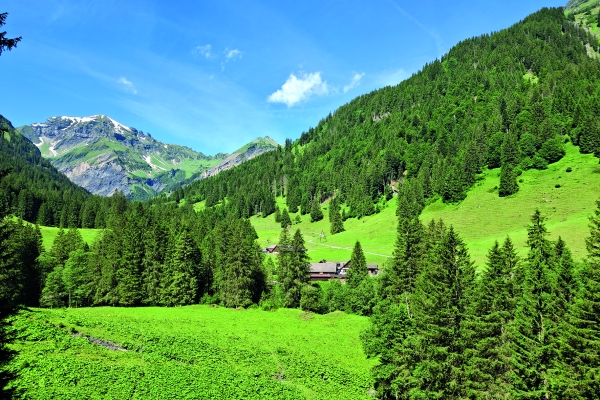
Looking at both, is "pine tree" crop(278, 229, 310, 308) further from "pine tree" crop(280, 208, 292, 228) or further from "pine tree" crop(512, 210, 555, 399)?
"pine tree" crop(280, 208, 292, 228)

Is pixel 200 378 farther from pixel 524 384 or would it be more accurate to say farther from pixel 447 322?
pixel 524 384

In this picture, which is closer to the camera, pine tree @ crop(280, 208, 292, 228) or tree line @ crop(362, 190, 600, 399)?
tree line @ crop(362, 190, 600, 399)

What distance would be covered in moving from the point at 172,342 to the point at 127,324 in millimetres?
8932

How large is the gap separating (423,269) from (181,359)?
33.3 m

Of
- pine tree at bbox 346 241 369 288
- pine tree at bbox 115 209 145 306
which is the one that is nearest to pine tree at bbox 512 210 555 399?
pine tree at bbox 346 241 369 288

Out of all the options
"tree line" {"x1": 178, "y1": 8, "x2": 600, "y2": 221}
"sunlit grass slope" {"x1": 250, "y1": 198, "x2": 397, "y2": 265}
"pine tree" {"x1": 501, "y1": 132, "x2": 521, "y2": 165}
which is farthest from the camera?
"pine tree" {"x1": 501, "y1": 132, "x2": 521, "y2": 165}

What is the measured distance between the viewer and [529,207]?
9194 cm

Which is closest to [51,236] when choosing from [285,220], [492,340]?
[285,220]

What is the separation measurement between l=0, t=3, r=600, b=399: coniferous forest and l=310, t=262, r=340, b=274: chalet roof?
8.16 metres

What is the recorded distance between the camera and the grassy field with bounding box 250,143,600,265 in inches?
3093

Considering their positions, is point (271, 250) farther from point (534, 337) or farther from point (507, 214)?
point (534, 337)

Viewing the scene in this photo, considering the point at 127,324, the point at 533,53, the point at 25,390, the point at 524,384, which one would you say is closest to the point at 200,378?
the point at 25,390

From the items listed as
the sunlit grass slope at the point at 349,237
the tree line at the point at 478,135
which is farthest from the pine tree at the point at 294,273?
the tree line at the point at 478,135

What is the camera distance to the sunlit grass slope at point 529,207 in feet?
253
